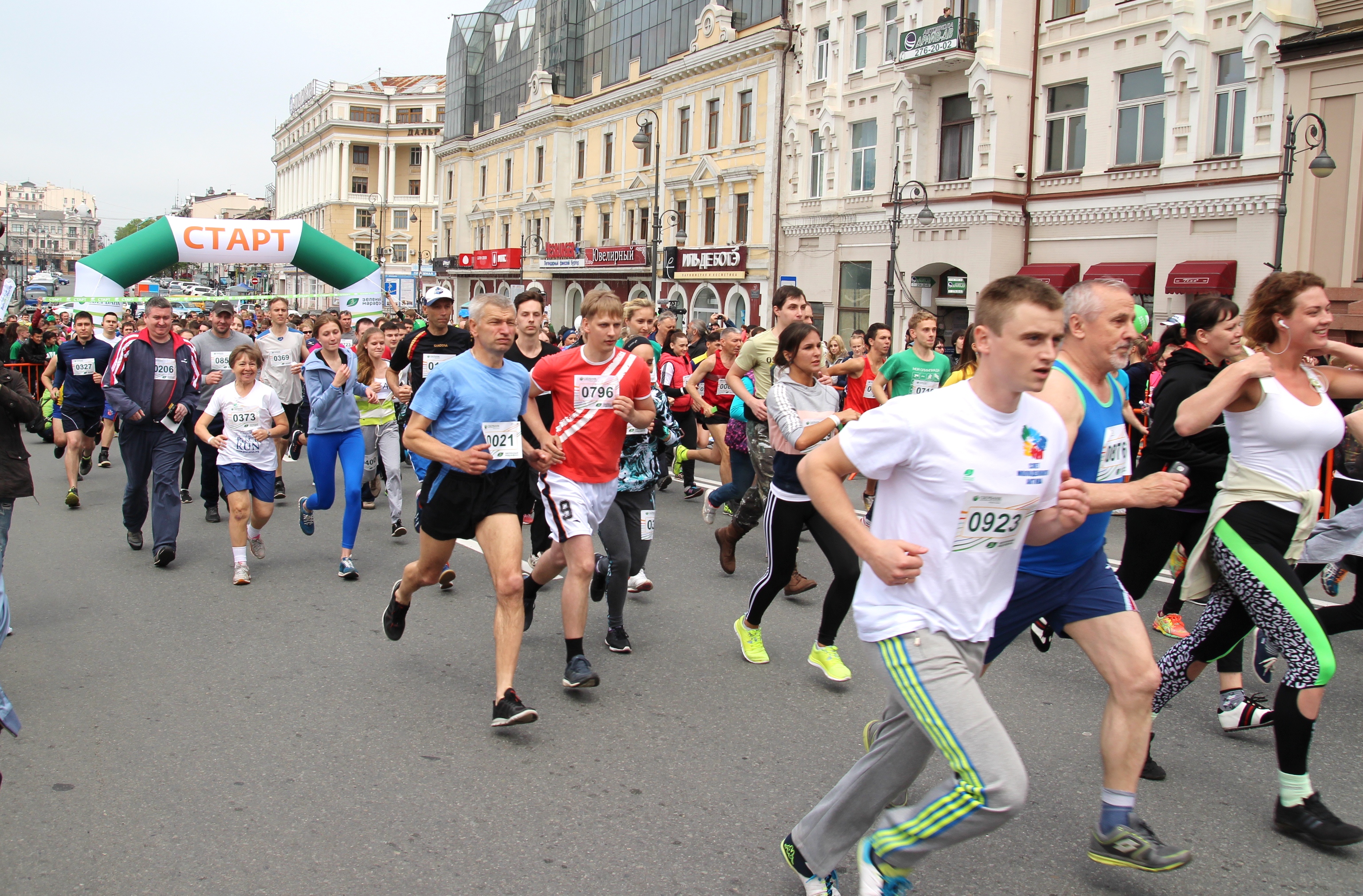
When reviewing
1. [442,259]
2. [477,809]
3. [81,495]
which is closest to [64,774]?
[477,809]

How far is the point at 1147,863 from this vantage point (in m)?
3.34

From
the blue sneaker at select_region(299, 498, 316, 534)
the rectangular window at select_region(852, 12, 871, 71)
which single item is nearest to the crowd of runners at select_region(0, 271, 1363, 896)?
the blue sneaker at select_region(299, 498, 316, 534)

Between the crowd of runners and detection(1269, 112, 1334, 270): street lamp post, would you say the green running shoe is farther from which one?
detection(1269, 112, 1334, 270): street lamp post

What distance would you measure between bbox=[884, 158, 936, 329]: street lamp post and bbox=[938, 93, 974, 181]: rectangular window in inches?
30.4

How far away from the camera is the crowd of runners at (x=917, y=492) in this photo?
3000 mm

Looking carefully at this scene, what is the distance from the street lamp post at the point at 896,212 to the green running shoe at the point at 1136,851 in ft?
82.6

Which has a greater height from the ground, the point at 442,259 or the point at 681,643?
the point at 442,259

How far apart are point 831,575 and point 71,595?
509cm

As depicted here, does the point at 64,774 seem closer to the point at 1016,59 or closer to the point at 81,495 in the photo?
the point at 81,495

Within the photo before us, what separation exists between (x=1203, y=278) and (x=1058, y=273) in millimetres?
4214

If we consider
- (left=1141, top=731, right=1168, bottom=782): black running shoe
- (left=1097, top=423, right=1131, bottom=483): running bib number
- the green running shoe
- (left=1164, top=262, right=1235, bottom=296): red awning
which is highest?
(left=1164, top=262, right=1235, bottom=296): red awning

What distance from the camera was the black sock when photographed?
12.6 ft

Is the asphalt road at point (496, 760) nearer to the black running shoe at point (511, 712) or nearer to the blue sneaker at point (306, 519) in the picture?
the black running shoe at point (511, 712)

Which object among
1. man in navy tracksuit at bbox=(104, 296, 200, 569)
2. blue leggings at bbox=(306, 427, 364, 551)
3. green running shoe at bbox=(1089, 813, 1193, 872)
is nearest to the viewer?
green running shoe at bbox=(1089, 813, 1193, 872)
